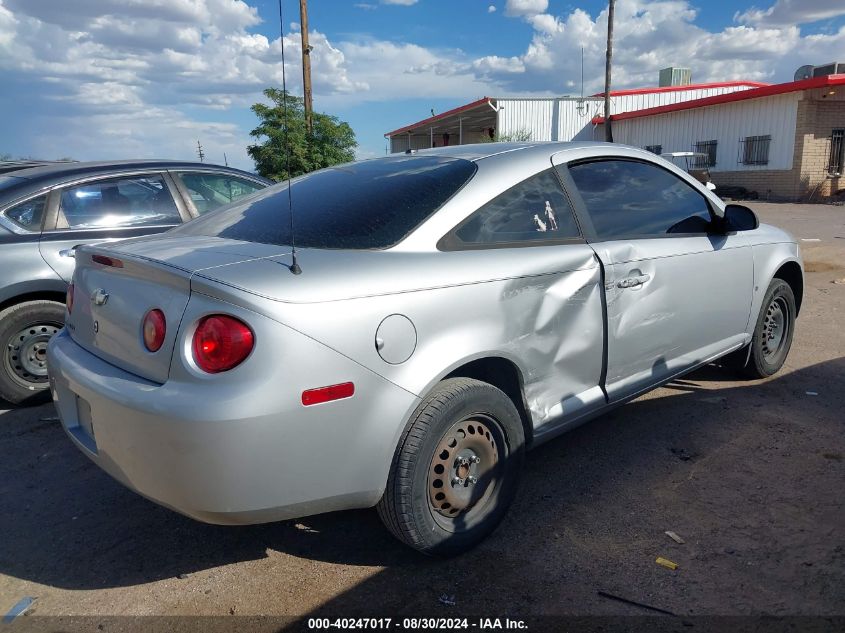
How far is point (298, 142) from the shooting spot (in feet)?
61.6

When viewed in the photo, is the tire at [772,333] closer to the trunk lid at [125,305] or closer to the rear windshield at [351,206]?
the rear windshield at [351,206]

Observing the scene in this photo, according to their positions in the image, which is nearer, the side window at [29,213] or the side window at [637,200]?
the side window at [637,200]

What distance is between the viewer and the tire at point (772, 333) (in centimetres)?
466

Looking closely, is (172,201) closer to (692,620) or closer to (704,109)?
(692,620)

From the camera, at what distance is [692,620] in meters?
2.41

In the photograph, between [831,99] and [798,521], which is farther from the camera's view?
[831,99]

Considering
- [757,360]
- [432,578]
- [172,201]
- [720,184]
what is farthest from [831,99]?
[432,578]

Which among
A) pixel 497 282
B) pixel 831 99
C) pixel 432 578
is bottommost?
pixel 432 578

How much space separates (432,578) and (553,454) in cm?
134

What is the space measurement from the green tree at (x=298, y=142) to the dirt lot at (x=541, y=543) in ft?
52.9

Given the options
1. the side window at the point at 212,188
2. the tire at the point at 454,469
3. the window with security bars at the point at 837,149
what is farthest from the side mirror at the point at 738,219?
the window with security bars at the point at 837,149

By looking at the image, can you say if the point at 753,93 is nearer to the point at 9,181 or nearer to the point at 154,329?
the point at 9,181

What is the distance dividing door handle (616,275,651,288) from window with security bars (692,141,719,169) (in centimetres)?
2565

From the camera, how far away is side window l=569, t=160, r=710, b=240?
136 inches
